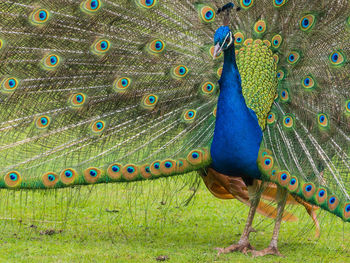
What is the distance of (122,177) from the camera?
192 inches

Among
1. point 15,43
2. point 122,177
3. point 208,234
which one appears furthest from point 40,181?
point 208,234

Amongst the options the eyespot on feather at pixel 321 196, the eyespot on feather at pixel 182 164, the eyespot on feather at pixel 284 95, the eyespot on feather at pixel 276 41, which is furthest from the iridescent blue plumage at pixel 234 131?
the eyespot on feather at pixel 276 41

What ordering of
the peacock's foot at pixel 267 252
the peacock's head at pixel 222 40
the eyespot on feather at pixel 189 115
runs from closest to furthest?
the peacock's head at pixel 222 40, the eyespot on feather at pixel 189 115, the peacock's foot at pixel 267 252

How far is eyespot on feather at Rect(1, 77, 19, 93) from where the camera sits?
16.4 ft

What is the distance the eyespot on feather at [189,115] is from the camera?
198 inches

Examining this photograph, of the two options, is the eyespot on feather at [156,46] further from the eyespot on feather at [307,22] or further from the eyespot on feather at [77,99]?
the eyespot on feather at [307,22]

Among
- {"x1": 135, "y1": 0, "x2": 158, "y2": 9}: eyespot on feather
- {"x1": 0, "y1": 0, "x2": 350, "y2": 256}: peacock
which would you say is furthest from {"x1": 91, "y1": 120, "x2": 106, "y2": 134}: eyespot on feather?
{"x1": 135, "y1": 0, "x2": 158, "y2": 9}: eyespot on feather

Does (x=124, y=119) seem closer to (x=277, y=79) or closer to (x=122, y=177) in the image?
(x=122, y=177)

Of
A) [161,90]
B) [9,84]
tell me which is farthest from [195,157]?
[9,84]

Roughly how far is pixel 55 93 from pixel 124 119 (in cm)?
57

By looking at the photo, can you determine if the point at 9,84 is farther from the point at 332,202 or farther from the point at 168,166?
the point at 332,202

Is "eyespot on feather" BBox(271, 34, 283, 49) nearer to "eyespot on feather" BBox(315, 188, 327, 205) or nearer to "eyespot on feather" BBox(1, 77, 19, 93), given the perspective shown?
"eyespot on feather" BBox(315, 188, 327, 205)

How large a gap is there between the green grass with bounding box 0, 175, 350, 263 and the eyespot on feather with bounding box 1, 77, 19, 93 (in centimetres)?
81

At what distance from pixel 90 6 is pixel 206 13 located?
871mm
